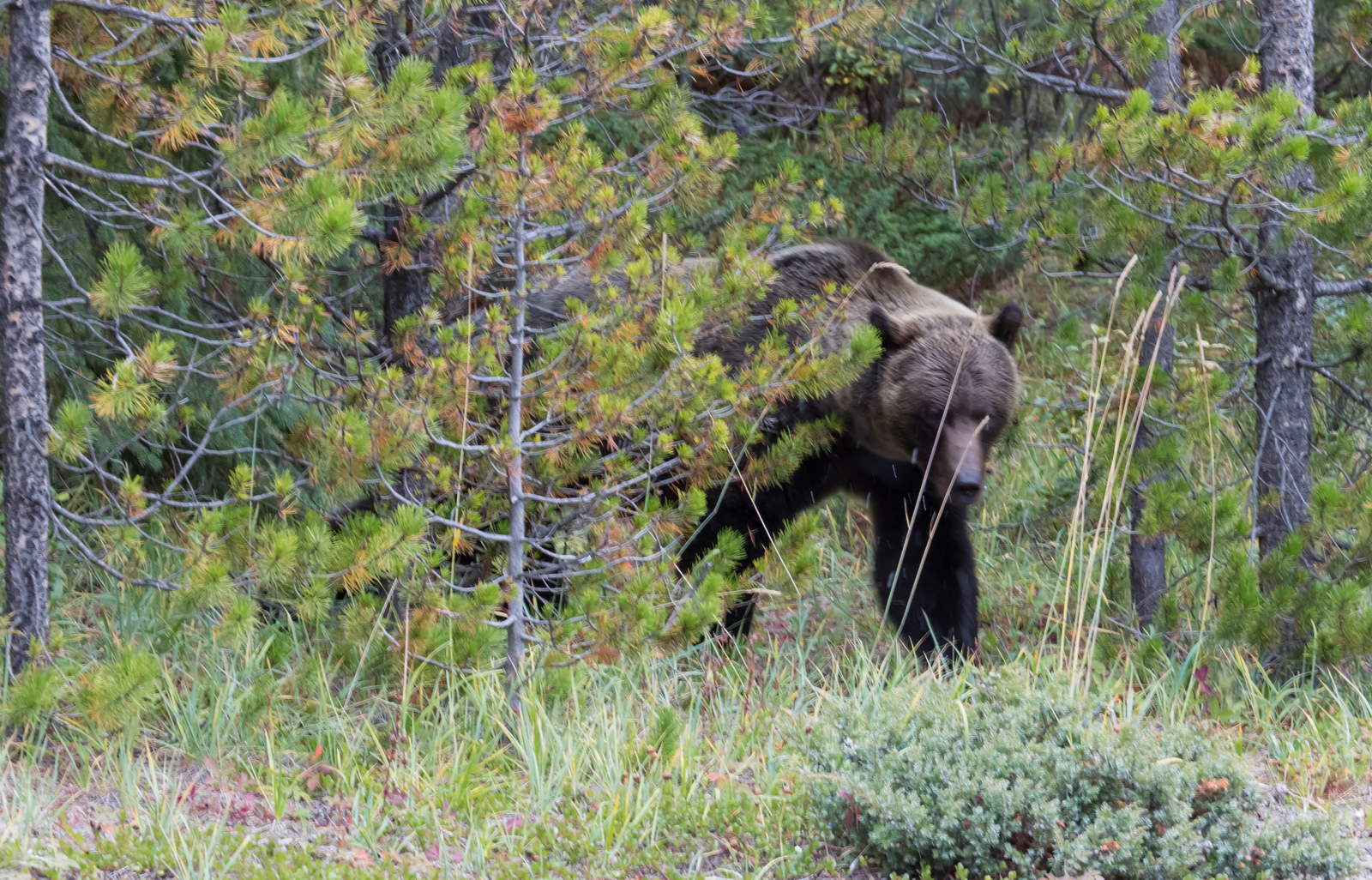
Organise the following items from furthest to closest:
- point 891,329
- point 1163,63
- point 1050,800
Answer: point 891,329, point 1163,63, point 1050,800

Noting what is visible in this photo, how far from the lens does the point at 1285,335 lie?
4832mm

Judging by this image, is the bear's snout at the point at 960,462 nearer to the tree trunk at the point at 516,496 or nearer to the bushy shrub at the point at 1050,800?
the bushy shrub at the point at 1050,800

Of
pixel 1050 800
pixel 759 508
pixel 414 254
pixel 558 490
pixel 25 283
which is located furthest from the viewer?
pixel 759 508

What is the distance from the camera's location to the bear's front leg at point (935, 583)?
5281mm

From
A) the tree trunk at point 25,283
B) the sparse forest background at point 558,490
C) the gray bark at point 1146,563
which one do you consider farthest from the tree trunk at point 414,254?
the gray bark at point 1146,563

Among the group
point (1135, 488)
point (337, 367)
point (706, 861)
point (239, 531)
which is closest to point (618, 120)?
point (337, 367)

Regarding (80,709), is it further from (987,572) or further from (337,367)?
(987,572)

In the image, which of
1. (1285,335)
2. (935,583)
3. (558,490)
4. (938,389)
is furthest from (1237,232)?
(558,490)

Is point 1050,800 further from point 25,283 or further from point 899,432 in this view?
point 25,283

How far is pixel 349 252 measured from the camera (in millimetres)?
6203

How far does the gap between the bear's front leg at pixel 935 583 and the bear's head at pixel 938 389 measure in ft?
0.55

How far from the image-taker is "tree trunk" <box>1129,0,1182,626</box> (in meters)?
5.03

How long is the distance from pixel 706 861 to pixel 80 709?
1819 millimetres

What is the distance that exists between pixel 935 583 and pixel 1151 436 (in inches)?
43.5
